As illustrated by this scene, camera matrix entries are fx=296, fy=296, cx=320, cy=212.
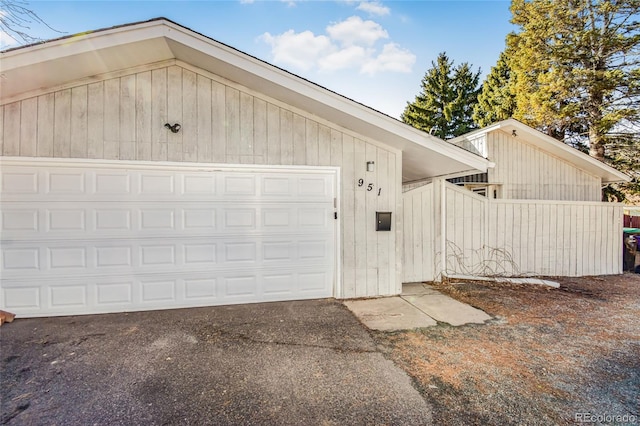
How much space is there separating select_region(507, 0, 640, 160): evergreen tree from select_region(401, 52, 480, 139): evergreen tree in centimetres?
818

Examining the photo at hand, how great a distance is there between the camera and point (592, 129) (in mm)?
10211

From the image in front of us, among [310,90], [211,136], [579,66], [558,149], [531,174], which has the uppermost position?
[579,66]

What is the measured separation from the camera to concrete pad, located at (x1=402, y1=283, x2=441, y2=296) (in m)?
5.51

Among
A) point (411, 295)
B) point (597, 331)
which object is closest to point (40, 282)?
point (411, 295)

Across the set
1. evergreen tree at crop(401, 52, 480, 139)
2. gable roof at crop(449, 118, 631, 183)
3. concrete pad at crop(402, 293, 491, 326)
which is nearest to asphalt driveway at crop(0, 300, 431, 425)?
concrete pad at crop(402, 293, 491, 326)

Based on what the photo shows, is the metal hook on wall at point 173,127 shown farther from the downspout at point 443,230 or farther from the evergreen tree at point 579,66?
the evergreen tree at point 579,66

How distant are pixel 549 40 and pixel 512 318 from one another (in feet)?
39.9

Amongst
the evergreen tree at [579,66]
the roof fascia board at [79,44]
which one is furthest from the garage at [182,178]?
the evergreen tree at [579,66]

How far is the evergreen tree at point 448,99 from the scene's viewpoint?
20.1 meters

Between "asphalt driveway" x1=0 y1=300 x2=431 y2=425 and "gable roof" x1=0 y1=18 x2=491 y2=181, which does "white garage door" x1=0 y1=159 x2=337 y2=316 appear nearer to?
"asphalt driveway" x1=0 y1=300 x2=431 y2=425

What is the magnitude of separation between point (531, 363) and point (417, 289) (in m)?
2.75

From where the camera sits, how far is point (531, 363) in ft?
9.78

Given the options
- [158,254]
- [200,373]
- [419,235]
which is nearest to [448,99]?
[419,235]

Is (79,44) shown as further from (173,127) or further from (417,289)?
(417,289)
